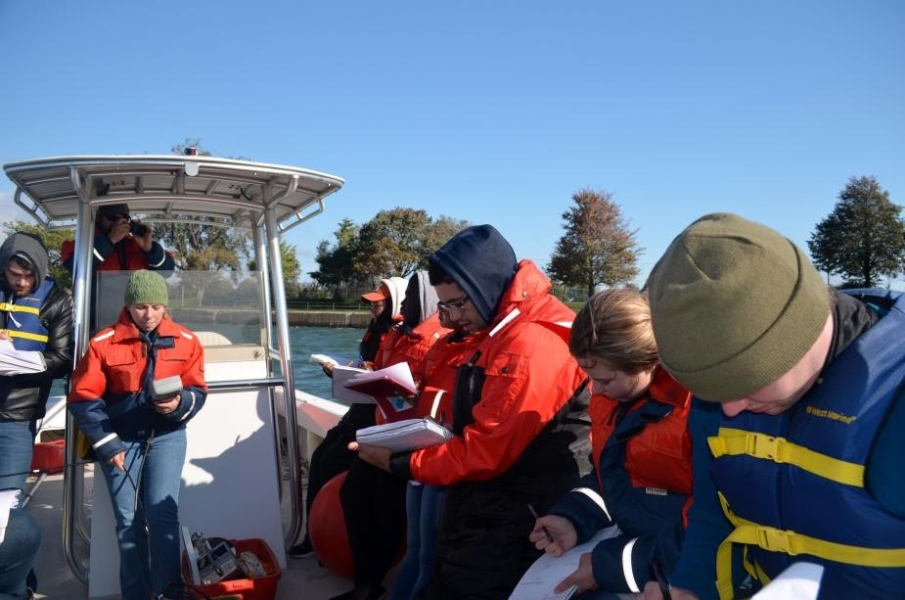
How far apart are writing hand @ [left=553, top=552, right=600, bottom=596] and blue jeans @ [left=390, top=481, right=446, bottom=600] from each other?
0.73 meters

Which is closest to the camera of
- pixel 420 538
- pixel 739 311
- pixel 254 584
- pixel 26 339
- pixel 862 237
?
pixel 739 311

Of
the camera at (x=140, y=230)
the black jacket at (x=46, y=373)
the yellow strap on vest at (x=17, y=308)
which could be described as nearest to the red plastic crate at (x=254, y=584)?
the black jacket at (x=46, y=373)

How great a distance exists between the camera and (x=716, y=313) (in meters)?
1.21

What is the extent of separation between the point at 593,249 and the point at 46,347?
158 ft

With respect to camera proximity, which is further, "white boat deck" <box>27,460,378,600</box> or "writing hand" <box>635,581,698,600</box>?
"white boat deck" <box>27,460,378,600</box>

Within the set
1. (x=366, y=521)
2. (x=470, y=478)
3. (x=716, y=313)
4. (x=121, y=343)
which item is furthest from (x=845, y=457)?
(x=121, y=343)

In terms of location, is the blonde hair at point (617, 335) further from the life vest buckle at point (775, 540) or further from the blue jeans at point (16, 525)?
the blue jeans at point (16, 525)

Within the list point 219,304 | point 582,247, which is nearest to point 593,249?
point 582,247

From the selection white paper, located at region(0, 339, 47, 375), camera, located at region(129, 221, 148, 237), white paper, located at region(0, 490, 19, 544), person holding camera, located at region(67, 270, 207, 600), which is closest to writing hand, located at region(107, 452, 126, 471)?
person holding camera, located at region(67, 270, 207, 600)

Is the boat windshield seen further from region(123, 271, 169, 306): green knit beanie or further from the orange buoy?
the orange buoy

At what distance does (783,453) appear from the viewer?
4.46 feet

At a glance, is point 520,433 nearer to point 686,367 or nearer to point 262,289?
point 686,367

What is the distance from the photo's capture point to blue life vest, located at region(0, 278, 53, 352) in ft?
12.8

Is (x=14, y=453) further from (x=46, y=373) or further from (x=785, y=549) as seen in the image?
(x=785, y=549)
